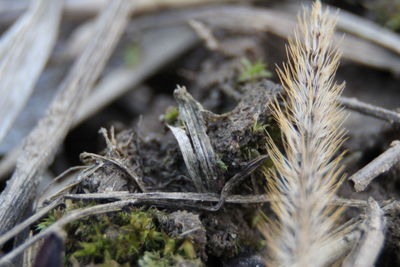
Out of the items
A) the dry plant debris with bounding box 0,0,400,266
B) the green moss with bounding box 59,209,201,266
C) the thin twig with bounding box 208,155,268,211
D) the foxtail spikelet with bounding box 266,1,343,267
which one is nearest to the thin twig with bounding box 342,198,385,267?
the dry plant debris with bounding box 0,0,400,266

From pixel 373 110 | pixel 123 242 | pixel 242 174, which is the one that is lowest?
pixel 123 242

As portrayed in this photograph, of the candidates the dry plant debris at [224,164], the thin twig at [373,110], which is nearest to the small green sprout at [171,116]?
the dry plant debris at [224,164]

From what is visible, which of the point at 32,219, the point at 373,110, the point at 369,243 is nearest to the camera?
the point at 369,243

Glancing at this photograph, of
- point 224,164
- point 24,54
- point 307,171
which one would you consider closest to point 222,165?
point 224,164

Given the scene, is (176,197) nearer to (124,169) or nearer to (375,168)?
(124,169)

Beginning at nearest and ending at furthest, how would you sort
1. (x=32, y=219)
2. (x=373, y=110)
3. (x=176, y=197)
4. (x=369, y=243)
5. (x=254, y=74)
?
(x=369, y=243) < (x=32, y=219) < (x=176, y=197) < (x=373, y=110) < (x=254, y=74)

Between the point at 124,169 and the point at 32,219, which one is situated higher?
the point at 124,169

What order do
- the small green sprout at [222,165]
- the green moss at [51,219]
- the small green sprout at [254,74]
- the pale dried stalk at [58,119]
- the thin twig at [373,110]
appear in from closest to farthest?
the green moss at [51,219]
the small green sprout at [222,165]
the pale dried stalk at [58,119]
the thin twig at [373,110]
the small green sprout at [254,74]

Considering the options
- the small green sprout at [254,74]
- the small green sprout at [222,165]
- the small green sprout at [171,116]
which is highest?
the small green sprout at [254,74]

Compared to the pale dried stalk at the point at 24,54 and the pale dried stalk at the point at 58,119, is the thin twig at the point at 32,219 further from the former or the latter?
the pale dried stalk at the point at 24,54
